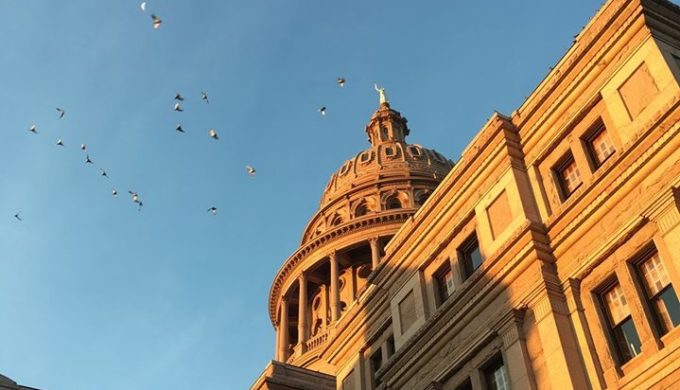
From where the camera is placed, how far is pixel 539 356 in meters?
19.6

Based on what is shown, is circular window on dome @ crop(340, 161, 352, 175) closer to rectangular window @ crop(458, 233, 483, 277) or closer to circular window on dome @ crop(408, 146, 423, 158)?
circular window on dome @ crop(408, 146, 423, 158)

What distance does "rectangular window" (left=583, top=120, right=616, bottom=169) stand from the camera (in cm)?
2098

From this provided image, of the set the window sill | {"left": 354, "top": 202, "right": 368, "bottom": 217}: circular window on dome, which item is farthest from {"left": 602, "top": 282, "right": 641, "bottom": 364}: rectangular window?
{"left": 354, "top": 202, "right": 368, "bottom": 217}: circular window on dome

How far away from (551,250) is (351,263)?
51387mm

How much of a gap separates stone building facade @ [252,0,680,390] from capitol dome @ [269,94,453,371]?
37183mm

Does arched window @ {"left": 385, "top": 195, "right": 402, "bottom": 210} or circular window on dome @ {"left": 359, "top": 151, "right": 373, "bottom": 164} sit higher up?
circular window on dome @ {"left": 359, "top": 151, "right": 373, "bottom": 164}

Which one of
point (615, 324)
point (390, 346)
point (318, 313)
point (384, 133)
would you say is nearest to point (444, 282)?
point (390, 346)

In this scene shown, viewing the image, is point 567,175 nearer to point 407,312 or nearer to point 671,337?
point 671,337

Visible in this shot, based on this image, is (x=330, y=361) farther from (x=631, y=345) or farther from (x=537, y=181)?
(x=631, y=345)

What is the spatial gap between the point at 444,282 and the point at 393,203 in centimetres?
5044

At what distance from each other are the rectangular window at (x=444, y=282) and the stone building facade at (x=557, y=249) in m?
0.05

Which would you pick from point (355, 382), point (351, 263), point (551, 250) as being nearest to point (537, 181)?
point (551, 250)

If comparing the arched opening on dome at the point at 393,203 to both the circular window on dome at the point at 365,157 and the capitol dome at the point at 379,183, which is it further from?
the circular window on dome at the point at 365,157

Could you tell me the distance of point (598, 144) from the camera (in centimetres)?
2145
